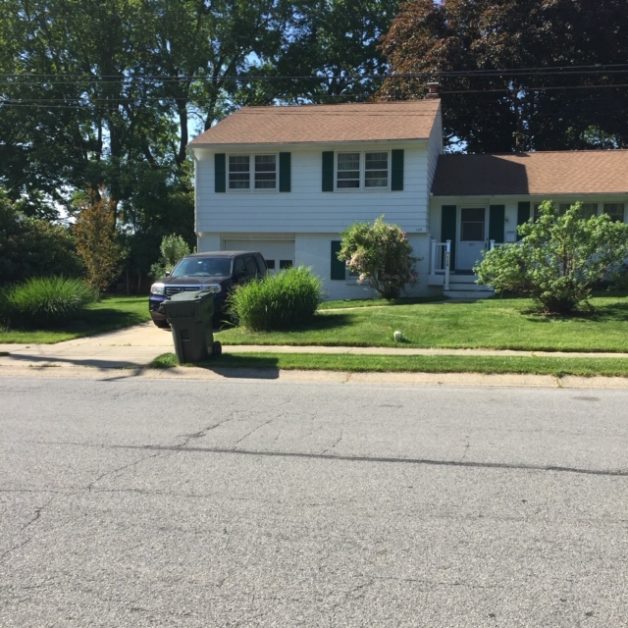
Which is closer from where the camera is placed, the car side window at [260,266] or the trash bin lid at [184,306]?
the trash bin lid at [184,306]

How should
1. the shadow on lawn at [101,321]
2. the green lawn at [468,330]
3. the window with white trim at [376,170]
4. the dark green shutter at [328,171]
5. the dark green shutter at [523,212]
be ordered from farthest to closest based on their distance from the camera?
the dark green shutter at [328,171] → the window with white trim at [376,170] → the dark green shutter at [523,212] → the shadow on lawn at [101,321] → the green lawn at [468,330]

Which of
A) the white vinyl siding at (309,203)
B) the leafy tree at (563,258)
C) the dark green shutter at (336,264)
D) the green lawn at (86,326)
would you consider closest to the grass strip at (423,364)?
the leafy tree at (563,258)

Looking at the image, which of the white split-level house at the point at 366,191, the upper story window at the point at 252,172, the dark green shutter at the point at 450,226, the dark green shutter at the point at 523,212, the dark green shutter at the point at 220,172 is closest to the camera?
the white split-level house at the point at 366,191

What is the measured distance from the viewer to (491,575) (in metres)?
3.45

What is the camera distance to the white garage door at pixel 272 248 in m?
23.5

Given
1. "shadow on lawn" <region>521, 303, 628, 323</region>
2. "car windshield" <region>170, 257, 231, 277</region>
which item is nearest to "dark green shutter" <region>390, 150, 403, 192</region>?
"car windshield" <region>170, 257, 231, 277</region>

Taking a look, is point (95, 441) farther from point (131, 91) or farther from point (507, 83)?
point (131, 91)

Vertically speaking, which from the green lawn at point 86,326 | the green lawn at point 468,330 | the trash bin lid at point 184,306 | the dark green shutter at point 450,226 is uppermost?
the dark green shutter at point 450,226

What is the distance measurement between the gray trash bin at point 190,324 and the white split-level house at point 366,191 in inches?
452

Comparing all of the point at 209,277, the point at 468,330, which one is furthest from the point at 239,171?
the point at 468,330

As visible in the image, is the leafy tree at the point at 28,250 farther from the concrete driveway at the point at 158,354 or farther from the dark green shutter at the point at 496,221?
the dark green shutter at the point at 496,221

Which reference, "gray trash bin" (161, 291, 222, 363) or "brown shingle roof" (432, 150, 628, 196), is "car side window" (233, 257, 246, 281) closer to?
"gray trash bin" (161, 291, 222, 363)

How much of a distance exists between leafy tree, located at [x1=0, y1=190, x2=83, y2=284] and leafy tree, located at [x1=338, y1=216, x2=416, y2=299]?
8.08m

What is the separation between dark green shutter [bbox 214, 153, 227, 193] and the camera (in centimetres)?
2289
